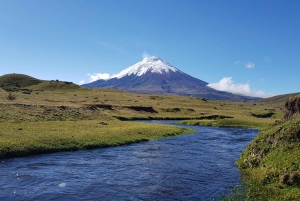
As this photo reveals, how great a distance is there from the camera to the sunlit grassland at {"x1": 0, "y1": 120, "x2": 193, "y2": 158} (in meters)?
39.7

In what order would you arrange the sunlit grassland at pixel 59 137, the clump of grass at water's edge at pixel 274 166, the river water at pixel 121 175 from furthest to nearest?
the sunlit grassland at pixel 59 137, the river water at pixel 121 175, the clump of grass at water's edge at pixel 274 166

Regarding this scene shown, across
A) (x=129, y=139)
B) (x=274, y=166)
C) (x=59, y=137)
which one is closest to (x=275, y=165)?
(x=274, y=166)

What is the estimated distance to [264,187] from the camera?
84.8ft

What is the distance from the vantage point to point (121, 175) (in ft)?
104

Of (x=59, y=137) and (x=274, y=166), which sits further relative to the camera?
(x=59, y=137)

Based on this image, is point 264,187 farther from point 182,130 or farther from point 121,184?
point 182,130

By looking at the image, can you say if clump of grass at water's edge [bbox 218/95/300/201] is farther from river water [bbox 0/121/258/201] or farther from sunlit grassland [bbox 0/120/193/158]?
sunlit grassland [bbox 0/120/193/158]

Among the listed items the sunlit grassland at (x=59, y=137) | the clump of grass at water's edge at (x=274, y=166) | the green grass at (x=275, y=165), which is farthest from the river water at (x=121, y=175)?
the green grass at (x=275, y=165)

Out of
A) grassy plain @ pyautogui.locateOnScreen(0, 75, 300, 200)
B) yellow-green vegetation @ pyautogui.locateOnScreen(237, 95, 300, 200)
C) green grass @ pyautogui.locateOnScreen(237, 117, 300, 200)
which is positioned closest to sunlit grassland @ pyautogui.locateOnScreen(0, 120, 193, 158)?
grassy plain @ pyautogui.locateOnScreen(0, 75, 300, 200)

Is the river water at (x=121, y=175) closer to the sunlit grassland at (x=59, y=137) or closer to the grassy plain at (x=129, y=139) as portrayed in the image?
the sunlit grassland at (x=59, y=137)

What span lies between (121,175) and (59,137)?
1891cm

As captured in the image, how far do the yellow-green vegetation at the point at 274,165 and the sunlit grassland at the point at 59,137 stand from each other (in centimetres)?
2393

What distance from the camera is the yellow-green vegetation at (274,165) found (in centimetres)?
2410

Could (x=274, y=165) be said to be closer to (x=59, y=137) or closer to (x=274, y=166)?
(x=274, y=166)
